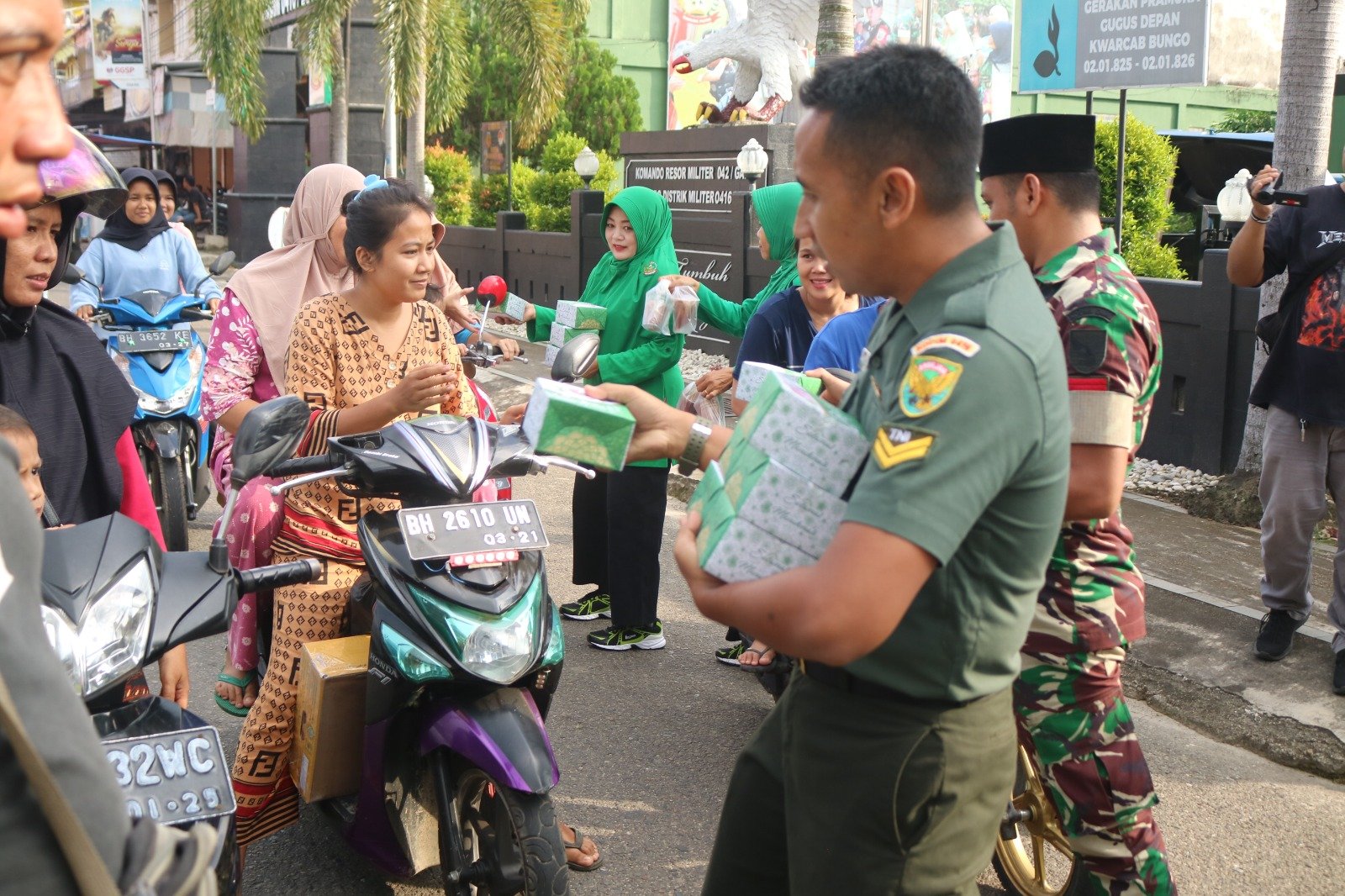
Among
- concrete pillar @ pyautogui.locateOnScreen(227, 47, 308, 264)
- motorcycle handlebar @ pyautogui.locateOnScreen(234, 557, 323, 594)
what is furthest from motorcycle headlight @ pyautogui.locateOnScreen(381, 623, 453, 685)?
concrete pillar @ pyautogui.locateOnScreen(227, 47, 308, 264)

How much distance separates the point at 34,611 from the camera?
3.95 ft

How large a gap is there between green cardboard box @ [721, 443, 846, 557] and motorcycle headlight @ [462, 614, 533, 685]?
1378 millimetres

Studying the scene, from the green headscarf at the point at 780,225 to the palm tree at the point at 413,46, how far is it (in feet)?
50.0

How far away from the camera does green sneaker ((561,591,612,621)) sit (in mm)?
6184

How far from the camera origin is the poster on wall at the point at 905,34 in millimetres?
41625

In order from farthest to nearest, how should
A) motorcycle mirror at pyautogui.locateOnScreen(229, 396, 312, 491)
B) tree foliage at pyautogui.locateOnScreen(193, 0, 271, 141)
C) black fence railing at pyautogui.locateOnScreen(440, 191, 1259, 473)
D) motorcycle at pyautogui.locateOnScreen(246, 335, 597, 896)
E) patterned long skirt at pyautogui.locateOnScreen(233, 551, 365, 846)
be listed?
tree foliage at pyautogui.locateOnScreen(193, 0, 271, 141), black fence railing at pyautogui.locateOnScreen(440, 191, 1259, 473), patterned long skirt at pyautogui.locateOnScreen(233, 551, 365, 846), motorcycle at pyautogui.locateOnScreen(246, 335, 597, 896), motorcycle mirror at pyautogui.locateOnScreen(229, 396, 312, 491)

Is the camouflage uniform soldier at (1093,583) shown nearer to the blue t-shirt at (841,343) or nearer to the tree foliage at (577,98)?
the blue t-shirt at (841,343)

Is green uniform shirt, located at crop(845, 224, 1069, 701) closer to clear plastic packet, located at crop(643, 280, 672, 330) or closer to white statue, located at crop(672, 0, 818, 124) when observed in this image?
clear plastic packet, located at crop(643, 280, 672, 330)

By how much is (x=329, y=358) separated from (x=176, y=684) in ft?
3.53

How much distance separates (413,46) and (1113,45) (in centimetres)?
1105

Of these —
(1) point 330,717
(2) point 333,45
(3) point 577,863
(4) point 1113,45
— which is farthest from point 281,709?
(2) point 333,45

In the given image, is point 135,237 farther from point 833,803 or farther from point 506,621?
point 833,803

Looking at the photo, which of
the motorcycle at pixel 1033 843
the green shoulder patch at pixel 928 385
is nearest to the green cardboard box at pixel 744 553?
the green shoulder patch at pixel 928 385

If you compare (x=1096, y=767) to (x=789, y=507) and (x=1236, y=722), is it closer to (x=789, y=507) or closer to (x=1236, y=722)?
(x=789, y=507)
